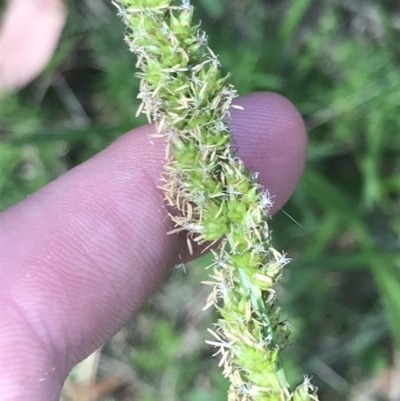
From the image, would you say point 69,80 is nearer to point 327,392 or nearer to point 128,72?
point 128,72

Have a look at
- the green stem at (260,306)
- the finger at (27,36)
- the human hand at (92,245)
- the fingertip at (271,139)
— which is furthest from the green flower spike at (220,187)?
the finger at (27,36)

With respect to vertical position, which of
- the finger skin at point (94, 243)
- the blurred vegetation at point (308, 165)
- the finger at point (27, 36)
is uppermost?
the finger at point (27, 36)

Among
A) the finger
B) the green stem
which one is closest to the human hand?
the green stem

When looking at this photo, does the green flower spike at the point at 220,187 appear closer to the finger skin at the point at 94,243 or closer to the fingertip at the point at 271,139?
the finger skin at the point at 94,243

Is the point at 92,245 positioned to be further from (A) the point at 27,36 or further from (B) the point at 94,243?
(A) the point at 27,36

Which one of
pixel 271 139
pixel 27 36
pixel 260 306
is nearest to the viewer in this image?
pixel 260 306

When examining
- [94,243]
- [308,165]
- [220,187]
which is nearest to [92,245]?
[94,243]
